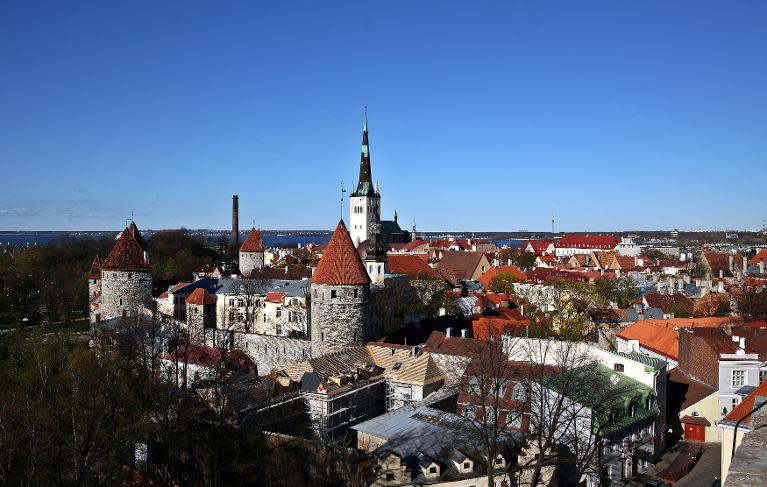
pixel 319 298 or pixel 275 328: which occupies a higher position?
pixel 319 298

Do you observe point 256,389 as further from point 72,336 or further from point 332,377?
point 72,336

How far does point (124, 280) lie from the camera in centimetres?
3741

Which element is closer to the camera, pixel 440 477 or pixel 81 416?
pixel 440 477

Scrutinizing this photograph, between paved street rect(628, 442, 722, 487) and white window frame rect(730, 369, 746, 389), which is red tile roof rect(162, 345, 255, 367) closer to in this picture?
paved street rect(628, 442, 722, 487)

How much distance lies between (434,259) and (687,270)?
27817 millimetres

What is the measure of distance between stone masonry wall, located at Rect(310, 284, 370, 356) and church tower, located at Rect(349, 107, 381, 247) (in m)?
54.9

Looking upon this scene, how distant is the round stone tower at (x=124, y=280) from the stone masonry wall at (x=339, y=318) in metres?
13.9

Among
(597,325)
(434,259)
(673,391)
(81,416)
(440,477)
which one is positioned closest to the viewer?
(440,477)

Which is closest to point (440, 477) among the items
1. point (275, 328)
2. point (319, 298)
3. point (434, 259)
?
point (319, 298)

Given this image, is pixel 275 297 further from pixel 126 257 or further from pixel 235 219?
pixel 235 219

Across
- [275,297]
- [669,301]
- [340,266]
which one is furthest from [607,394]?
[669,301]

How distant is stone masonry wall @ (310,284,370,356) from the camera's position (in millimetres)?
28422

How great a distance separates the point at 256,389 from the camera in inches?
886

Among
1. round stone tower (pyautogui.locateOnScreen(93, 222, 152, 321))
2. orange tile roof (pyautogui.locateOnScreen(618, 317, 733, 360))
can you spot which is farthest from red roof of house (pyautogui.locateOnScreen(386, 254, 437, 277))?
orange tile roof (pyautogui.locateOnScreen(618, 317, 733, 360))
